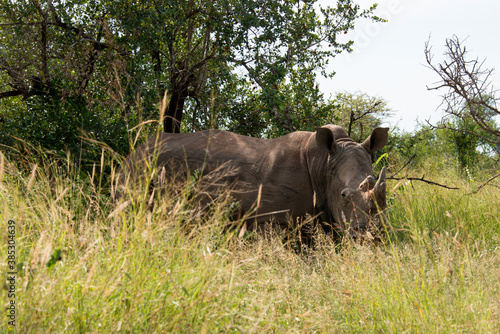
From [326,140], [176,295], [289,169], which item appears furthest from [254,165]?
[176,295]

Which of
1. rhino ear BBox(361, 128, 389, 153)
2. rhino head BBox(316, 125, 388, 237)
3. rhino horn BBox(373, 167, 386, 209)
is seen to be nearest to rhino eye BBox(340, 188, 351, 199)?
rhino head BBox(316, 125, 388, 237)

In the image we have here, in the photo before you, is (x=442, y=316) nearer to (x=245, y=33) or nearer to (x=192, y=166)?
(x=192, y=166)

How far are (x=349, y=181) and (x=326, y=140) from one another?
602mm

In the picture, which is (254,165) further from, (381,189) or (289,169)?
(381,189)

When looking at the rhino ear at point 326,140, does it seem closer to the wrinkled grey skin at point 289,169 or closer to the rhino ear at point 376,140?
the wrinkled grey skin at point 289,169

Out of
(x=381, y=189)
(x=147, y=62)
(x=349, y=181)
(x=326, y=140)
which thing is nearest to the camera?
(x=381, y=189)

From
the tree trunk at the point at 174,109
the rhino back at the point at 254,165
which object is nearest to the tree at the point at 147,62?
the tree trunk at the point at 174,109

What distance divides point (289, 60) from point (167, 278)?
627 centimetres

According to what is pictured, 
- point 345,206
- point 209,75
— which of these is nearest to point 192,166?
point 345,206

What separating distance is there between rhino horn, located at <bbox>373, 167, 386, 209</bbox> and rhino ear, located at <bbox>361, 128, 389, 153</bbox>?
0.86m

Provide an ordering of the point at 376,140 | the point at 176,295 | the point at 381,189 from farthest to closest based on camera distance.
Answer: the point at 376,140 < the point at 381,189 < the point at 176,295

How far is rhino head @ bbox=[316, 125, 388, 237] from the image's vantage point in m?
4.59

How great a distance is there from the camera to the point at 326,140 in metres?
5.29

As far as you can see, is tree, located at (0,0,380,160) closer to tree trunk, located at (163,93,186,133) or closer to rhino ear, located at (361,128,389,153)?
tree trunk, located at (163,93,186,133)
